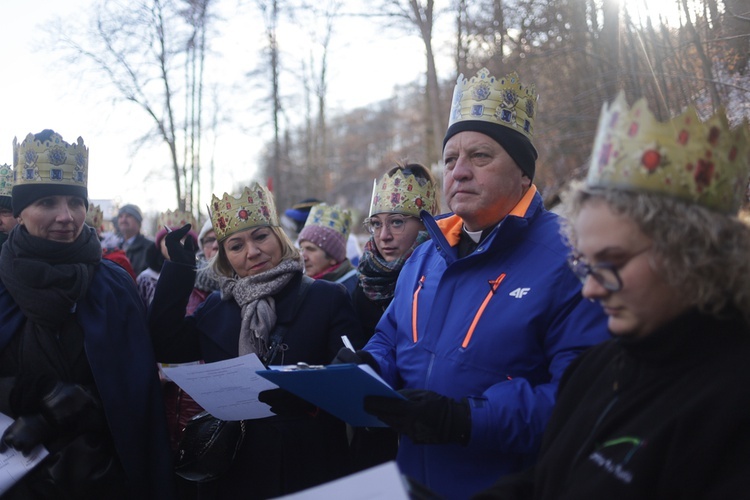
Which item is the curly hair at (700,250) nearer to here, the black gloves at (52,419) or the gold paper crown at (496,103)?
the gold paper crown at (496,103)

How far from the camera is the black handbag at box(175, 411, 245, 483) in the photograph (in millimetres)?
3037

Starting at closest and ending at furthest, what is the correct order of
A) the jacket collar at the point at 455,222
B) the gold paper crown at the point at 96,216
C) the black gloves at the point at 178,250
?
the jacket collar at the point at 455,222 → the black gloves at the point at 178,250 → the gold paper crown at the point at 96,216

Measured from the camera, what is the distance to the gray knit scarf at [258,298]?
127 inches

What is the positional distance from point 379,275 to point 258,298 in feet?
2.58

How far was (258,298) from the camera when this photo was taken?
130 inches

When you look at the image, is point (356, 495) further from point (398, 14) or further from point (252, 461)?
point (398, 14)

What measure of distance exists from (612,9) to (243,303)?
4.78 metres

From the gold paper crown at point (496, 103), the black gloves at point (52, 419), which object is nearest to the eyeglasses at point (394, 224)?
the gold paper crown at point (496, 103)

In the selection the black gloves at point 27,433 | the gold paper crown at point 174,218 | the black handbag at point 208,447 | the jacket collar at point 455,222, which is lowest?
the black handbag at point 208,447

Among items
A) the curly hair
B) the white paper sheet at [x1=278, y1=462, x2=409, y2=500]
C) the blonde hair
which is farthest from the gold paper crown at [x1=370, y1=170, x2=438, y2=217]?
the white paper sheet at [x1=278, y1=462, x2=409, y2=500]

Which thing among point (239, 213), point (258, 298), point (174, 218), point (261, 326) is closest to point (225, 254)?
point (239, 213)

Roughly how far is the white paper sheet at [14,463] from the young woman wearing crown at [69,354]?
0.03 meters

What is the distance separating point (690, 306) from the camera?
156 centimetres

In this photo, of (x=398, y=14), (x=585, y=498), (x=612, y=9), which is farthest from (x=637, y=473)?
(x=398, y=14)
